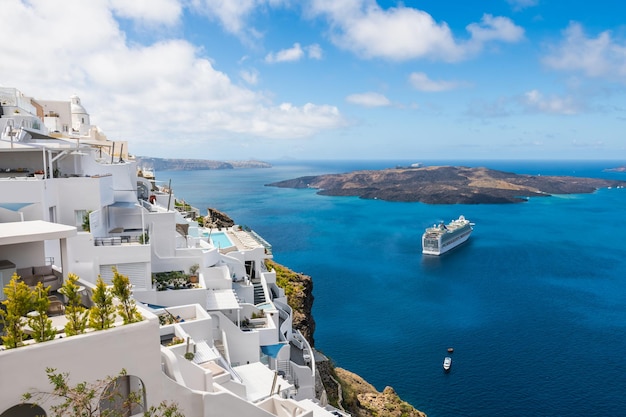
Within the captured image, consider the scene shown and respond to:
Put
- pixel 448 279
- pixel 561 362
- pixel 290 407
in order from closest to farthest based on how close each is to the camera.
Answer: pixel 290 407, pixel 561 362, pixel 448 279

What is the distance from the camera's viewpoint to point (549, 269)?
45.7 meters

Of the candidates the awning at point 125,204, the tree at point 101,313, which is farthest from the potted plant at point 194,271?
the tree at point 101,313

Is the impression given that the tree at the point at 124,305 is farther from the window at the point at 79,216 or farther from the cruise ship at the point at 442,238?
the cruise ship at the point at 442,238

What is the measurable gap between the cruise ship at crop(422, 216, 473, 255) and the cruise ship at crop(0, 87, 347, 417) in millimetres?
36684

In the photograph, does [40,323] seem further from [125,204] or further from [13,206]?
[125,204]

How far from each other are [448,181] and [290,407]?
5206 inches

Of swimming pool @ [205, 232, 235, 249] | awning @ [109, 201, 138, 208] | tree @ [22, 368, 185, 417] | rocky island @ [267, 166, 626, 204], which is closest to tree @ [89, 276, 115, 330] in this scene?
tree @ [22, 368, 185, 417]

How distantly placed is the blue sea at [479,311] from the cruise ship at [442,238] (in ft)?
4.71

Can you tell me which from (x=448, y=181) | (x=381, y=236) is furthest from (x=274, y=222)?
(x=448, y=181)

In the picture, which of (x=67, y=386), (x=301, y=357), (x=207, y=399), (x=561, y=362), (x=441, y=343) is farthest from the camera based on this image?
(x=441, y=343)

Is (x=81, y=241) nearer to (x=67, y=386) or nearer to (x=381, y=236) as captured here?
(x=67, y=386)

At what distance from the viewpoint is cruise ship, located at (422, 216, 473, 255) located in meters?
53.6

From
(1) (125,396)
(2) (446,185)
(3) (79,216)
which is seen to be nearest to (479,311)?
(3) (79,216)

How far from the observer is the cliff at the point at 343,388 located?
17250mm
